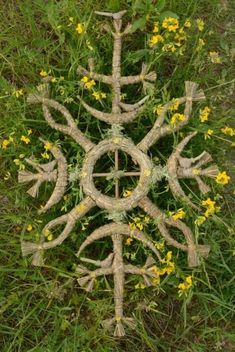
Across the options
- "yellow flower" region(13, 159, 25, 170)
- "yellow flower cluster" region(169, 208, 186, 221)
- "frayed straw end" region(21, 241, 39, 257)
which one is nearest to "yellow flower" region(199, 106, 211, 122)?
"yellow flower cluster" region(169, 208, 186, 221)

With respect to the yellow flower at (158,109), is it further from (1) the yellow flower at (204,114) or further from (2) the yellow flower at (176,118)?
(1) the yellow flower at (204,114)

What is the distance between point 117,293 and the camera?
3154 mm

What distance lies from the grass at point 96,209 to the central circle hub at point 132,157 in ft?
0.70

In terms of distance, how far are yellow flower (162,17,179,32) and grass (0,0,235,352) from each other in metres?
0.10

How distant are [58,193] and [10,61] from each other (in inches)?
43.4

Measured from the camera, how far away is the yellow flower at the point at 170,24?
3234 mm

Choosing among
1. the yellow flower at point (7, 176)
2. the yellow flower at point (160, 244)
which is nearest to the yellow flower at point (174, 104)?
the yellow flower at point (160, 244)

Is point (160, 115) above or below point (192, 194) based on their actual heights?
above

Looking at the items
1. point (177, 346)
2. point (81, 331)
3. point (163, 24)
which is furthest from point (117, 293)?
point (163, 24)

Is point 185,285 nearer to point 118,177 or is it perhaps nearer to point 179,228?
point 179,228

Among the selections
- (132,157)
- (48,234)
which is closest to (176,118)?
(132,157)

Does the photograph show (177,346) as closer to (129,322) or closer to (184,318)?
(184,318)

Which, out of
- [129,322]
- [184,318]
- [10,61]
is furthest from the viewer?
[10,61]

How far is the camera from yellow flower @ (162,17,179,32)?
10.6ft
